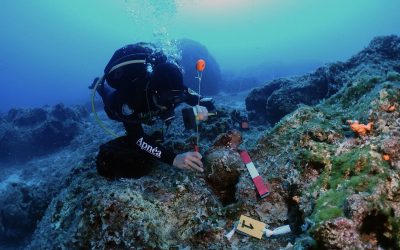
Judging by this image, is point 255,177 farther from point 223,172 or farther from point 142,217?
point 142,217

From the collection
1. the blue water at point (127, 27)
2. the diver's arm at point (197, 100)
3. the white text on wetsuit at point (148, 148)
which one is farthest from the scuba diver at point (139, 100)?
the blue water at point (127, 27)

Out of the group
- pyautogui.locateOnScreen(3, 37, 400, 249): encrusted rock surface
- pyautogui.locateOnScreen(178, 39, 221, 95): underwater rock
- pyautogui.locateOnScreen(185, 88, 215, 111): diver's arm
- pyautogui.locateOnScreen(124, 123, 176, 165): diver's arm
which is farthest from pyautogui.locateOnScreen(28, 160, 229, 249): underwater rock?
pyautogui.locateOnScreen(178, 39, 221, 95): underwater rock

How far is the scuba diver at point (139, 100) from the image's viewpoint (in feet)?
12.0

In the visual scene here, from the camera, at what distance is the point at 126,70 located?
13.0ft

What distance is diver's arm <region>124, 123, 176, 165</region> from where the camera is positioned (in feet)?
11.6

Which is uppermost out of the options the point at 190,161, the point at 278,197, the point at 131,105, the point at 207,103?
the point at 131,105

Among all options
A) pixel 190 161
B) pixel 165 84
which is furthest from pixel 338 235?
pixel 165 84

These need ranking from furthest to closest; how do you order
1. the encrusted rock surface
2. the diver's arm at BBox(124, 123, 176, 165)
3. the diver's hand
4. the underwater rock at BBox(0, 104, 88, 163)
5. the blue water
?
1. the blue water
2. the underwater rock at BBox(0, 104, 88, 163)
3. the diver's arm at BBox(124, 123, 176, 165)
4. the diver's hand
5. the encrusted rock surface

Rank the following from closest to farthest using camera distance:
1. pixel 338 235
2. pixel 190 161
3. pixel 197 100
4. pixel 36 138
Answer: pixel 338 235, pixel 190 161, pixel 197 100, pixel 36 138

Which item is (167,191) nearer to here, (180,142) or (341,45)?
(180,142)

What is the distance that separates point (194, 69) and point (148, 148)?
1955 centimetres

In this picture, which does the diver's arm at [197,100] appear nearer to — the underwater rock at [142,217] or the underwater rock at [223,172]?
the underwater rock at [223,172]

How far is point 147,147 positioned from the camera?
3.68 metres

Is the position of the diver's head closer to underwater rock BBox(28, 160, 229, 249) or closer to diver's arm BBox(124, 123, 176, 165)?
diver's arm BBox(124, 123, 176, 165)
